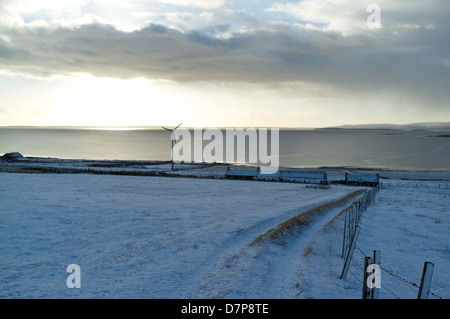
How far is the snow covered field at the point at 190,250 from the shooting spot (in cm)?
1172

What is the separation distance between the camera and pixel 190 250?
52.6 ft

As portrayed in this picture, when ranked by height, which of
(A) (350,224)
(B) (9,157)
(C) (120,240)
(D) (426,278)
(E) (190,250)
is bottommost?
(E) (190,250)

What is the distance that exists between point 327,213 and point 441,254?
10.6 meters

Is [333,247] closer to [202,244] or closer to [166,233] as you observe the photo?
[202,244]

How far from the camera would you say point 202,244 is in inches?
670

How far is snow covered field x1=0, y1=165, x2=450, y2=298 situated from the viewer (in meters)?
11.7

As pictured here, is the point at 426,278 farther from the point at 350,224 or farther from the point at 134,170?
the point at 134,170

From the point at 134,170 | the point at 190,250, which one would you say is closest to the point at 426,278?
the point at 190,250
